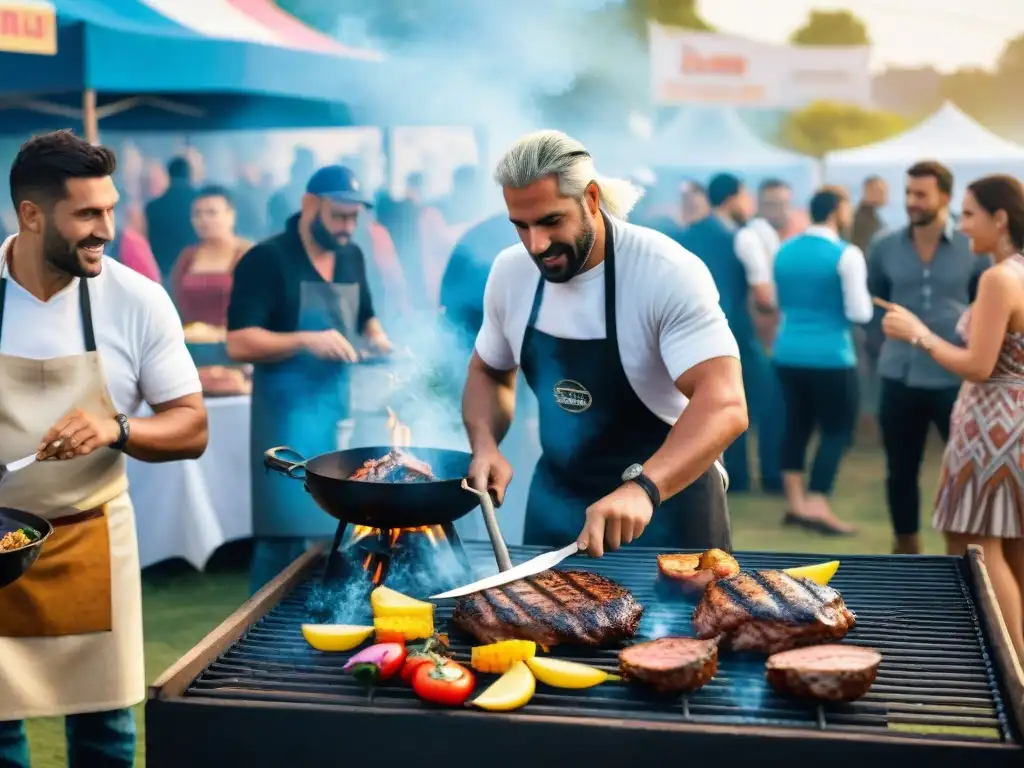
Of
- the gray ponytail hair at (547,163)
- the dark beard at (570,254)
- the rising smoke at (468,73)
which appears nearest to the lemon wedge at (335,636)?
the dark beard at (570,254)

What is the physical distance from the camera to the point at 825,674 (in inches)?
86.0

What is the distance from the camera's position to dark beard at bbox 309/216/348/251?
4.84m

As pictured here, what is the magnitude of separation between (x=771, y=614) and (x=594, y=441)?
960 mm

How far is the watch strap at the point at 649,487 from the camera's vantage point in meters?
2.69

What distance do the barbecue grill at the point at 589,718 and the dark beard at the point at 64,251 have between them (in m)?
Answer: 1.09

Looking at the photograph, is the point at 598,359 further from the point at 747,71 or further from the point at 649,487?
the point at 747,71

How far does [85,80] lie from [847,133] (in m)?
30.5

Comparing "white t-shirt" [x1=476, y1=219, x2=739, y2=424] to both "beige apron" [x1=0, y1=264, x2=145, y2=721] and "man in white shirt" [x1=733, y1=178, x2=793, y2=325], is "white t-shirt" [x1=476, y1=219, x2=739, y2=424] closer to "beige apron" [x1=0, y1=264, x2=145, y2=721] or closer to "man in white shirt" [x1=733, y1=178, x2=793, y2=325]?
"beige apron" [x1=0, y1=264, x2=145, y2=721]

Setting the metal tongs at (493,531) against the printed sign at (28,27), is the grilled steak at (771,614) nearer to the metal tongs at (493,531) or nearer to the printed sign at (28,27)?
the metal tongs at (493,531)

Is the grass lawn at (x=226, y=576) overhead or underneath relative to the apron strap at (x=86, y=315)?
underneath

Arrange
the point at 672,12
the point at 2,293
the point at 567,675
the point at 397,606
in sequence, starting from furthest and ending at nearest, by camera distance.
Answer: the point at 672,12 < the point at 2,293 < the point at 397,606 < the point at 567,675

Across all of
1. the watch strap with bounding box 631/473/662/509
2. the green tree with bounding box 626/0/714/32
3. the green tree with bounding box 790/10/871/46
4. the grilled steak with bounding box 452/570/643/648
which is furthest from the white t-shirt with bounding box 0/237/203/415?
the green tree with bounding box 790/10/871/46

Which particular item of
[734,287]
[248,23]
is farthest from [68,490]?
[734,287]

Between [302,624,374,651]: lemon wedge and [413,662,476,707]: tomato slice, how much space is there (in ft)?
1.09
